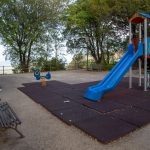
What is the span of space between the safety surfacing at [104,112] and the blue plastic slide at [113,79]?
0.81 feet

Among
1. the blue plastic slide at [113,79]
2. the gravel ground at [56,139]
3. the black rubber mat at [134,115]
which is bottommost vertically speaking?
the gravel ground at [56,139]

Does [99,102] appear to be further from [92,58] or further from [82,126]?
[92,58]

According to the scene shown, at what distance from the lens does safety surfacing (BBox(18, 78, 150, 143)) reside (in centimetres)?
402

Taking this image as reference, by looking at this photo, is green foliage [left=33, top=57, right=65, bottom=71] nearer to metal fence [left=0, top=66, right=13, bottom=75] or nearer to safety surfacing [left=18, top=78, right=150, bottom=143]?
metal fence [left=0, top=66, right=13, bottom=75]

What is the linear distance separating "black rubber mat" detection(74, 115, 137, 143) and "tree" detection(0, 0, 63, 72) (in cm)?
1548

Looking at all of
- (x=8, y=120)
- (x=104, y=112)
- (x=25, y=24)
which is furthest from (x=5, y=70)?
(x=8, y=120)

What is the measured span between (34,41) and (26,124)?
54.3ft

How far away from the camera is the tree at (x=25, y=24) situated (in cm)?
1875

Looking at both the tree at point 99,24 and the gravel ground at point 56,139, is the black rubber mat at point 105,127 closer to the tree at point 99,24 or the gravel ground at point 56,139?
the gravel ground at point 56,139

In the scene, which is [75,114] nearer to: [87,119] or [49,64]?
[87,119]

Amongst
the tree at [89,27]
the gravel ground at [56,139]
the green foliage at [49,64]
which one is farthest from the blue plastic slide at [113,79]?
the green foliage at [49,64]

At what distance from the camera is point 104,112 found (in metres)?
5.16

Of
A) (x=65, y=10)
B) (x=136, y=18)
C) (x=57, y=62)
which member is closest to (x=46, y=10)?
(x=65, y=10)

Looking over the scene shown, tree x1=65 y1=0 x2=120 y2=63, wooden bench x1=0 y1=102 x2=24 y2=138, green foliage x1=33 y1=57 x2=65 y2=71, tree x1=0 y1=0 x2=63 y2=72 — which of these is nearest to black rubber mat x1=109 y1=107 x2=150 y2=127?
wooden bench x1=0 y1=102 x2=24 y2=138
